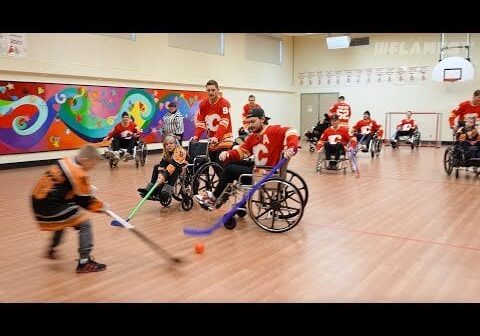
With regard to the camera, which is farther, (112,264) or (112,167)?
(112,167)

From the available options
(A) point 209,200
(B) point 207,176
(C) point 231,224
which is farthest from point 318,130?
(C) point 231,224

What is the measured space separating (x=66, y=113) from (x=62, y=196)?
253 inches

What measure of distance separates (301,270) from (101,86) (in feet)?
24.8

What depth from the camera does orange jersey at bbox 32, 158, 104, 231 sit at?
2.63m

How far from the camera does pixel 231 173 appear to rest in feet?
12.4

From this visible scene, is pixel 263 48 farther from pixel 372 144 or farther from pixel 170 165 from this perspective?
pixel 170 165

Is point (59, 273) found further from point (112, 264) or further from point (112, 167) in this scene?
point (112, 167)

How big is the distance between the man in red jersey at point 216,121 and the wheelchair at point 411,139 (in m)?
8.15

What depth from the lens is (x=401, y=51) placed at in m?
12.9

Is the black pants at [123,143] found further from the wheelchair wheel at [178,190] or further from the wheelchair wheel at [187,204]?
the wheelchair wheel at [187,204]

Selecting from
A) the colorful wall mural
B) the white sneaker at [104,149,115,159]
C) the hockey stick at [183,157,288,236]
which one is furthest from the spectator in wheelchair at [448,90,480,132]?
the colorful wall mural

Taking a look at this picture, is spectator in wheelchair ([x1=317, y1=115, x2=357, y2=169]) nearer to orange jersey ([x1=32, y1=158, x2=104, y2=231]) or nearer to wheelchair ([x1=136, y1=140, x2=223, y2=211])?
wheelchair ([x1=136, y1=140, x2=223, y2=211])

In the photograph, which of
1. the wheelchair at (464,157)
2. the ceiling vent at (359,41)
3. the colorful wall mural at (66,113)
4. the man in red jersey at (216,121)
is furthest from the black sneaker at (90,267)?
the ceiling vent at (359,41)
